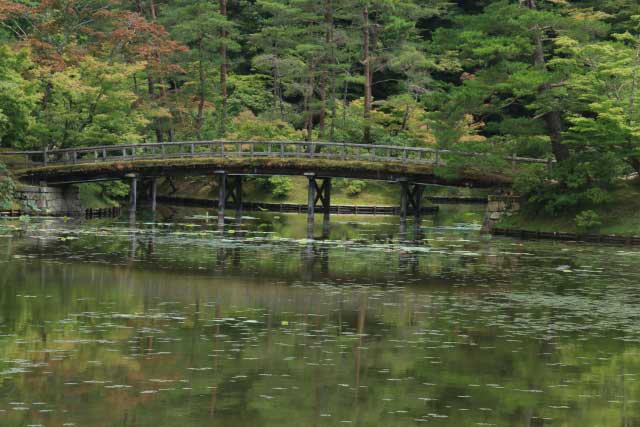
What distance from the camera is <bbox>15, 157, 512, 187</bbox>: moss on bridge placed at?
156ft

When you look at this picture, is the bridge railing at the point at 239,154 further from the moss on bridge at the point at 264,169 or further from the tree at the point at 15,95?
the tree at the point at 15,95

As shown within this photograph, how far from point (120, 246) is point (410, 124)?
115ft

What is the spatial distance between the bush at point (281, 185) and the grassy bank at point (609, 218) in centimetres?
2395

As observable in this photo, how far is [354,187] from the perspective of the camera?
66750mm

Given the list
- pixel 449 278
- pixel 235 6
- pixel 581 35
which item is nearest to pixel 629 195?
pixel 581 35

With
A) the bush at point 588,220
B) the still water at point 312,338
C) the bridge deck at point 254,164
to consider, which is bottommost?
the still water at point 312,338

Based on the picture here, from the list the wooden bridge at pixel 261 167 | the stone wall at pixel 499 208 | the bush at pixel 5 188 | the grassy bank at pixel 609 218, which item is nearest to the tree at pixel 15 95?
the wooden bridge at pixel 261 167

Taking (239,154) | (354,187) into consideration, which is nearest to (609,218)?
(239,154)

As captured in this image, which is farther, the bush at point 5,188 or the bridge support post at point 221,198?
the bridge support post at point 221,198

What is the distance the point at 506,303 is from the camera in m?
23.2

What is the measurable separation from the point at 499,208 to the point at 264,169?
1187cm

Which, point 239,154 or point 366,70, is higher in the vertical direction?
point 366,70

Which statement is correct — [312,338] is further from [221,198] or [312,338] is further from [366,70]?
[366,70]

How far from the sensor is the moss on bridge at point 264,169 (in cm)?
4741
